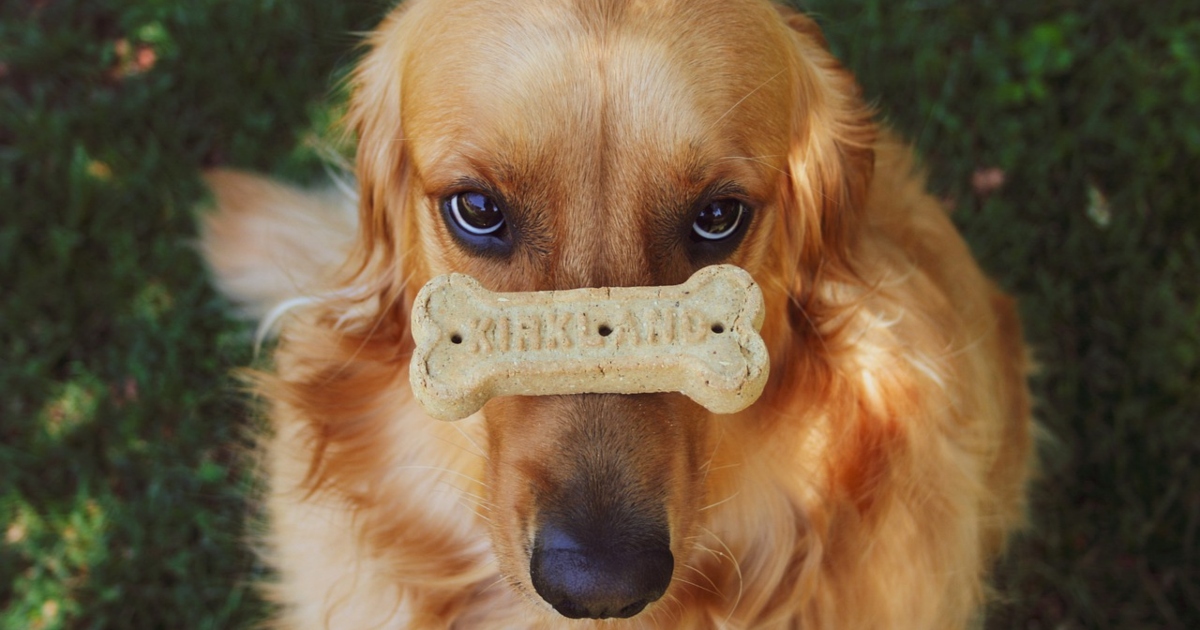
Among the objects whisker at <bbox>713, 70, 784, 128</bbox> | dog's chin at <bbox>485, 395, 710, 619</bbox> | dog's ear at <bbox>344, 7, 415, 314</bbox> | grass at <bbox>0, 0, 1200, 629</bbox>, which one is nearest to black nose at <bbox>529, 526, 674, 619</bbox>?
dog's chin at <bbox>485, 395, 710, 619</bbox>

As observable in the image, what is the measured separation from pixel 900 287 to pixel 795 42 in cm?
72

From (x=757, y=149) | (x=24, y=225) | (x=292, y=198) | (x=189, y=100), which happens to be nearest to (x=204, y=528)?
(x=292, y=198)

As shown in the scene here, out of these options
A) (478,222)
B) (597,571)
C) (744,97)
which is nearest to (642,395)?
(597,571)

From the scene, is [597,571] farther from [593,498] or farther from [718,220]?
[718,220]

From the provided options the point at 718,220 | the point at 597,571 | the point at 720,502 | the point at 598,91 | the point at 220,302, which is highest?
the point at 598,91

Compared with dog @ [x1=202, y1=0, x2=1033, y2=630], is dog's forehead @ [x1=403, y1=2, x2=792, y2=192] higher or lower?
higher

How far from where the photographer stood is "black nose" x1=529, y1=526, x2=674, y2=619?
5.94ft

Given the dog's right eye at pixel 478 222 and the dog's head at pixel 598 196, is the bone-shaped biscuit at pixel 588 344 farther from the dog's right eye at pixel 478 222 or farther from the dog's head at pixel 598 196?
the dog's right eye at pixel 478 222

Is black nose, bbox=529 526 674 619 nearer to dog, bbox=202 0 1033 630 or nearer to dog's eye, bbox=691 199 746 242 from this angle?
dog, bbox=202 0 1033 630

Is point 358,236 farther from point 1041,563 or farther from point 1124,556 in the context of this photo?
point 1124,556

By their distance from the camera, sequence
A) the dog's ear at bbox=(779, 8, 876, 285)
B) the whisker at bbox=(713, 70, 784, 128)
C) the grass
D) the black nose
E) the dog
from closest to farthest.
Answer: the black nose
the dog
the whisker at bbox=(713, 70, 784, 128)
the dog's ear at bbox=(779, 8, 876, 285)
the grass

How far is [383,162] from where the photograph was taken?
8.37ft

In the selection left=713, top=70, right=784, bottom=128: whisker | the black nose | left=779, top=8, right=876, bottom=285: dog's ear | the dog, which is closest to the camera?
the black nose

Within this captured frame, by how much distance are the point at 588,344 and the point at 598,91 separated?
55 cm
